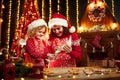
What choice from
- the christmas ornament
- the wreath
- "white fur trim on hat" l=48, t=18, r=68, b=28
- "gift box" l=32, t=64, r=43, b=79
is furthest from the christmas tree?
"gift box" l=32, t=64, r=43, b=79

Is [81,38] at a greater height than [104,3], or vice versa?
[104,3]

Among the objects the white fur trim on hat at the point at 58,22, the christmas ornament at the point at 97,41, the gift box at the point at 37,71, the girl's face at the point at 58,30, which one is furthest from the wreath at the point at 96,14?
the gift box at the point at 37,71

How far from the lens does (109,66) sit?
2.56 meters

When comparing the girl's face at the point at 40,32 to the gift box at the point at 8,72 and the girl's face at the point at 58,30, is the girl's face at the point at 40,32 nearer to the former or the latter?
the girl's face at the point at 58,30

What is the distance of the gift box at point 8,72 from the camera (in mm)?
1619

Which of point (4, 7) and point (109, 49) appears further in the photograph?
point (4, 7)

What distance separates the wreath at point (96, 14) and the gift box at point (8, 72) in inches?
158

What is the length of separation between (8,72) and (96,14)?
410cm

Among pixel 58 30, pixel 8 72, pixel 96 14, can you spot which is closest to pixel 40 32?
pixel 58 30

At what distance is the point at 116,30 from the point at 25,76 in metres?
3.50

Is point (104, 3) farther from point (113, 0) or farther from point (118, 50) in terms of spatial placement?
point (118, 50)

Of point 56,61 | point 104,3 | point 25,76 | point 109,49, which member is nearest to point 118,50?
point 109,49

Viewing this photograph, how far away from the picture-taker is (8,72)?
162cm

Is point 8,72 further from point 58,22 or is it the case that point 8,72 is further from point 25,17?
point 25,17
